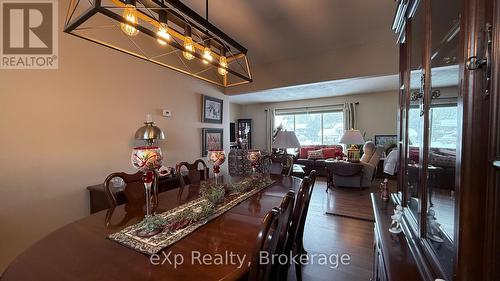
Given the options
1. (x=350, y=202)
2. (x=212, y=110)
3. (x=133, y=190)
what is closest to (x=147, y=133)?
(x=133, y=190)

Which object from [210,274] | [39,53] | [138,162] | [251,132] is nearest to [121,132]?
[39,53]

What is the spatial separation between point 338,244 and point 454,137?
2125 mm

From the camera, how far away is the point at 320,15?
243 centimetres

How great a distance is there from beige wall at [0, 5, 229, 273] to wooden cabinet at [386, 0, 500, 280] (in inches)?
111

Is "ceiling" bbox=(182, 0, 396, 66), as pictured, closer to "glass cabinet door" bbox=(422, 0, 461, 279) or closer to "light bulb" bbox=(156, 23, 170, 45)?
"light bulb" bbox=(156, 23, 170, 45)

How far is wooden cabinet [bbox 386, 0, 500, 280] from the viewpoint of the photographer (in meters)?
0.47

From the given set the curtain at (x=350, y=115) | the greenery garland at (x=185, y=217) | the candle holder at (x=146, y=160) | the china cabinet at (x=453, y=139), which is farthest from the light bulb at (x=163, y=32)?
the curtain at (x=350, y=115)

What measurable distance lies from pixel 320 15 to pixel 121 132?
2.82 m

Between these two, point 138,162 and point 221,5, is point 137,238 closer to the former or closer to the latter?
point 138,162

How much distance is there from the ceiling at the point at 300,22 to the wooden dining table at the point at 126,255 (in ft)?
7.22

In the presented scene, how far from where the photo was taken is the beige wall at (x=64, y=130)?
1.85 metres

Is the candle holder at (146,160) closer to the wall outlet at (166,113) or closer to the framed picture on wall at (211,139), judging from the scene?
the wall outlet at (166,113)

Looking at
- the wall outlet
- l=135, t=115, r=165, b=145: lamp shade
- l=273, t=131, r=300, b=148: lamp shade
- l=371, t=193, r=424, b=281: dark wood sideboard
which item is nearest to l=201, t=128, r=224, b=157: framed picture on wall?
the wall outlet

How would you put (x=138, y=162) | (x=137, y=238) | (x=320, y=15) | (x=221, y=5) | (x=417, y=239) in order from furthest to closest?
(x=320, y=15)
(x=221, y=5)
(x=138, y=162)
(x=137, y=238)
(x=417, y=239)
